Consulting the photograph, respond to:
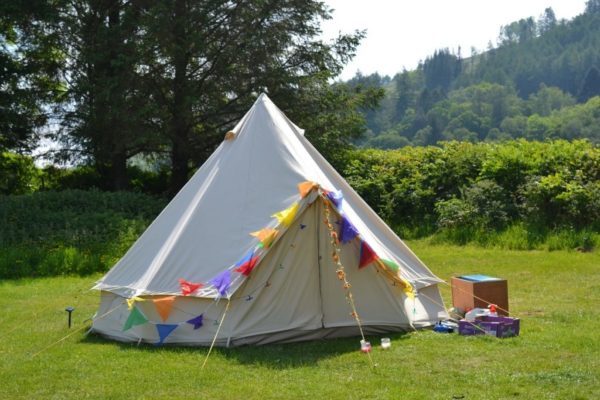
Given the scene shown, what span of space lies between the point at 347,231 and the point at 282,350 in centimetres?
142

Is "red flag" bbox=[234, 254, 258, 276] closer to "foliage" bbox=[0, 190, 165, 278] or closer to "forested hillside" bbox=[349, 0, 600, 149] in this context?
"foliage" bbox=[0, 190, 165, 278]

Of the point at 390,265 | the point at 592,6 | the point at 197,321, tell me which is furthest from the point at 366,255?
the point at 592,6

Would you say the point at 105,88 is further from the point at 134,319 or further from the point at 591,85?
the point at 591,85

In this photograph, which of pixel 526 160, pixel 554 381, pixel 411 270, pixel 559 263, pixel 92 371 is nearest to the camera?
pixel 554 381

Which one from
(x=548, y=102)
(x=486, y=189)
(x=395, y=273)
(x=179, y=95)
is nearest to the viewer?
(x=395, y=273)

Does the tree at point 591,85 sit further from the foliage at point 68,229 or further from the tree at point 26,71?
the foliage at point 68,229

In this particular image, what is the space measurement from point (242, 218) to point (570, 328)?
3665 mm

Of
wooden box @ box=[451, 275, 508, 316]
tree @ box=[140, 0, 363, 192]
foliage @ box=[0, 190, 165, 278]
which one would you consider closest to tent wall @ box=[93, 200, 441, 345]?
wooden box @ box=[451, 275, 508, 316]

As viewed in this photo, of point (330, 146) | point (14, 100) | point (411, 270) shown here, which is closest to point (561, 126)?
point (330, 146)

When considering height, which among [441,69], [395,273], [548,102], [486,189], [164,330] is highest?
[441,69]

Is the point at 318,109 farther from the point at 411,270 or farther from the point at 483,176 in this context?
the point at 411,270

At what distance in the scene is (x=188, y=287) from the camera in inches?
301

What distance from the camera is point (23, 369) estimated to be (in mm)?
6914

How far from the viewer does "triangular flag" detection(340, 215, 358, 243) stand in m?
7.81
